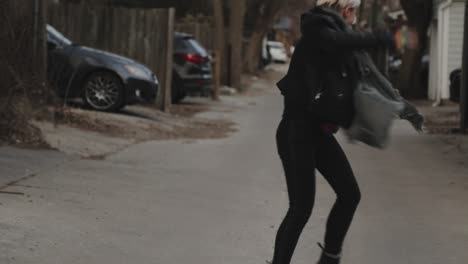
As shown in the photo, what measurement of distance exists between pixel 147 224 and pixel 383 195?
298 centimetres

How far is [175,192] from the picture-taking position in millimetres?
10008

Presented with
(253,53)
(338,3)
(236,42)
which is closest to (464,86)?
(338,3)

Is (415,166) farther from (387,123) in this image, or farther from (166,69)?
(166,69)

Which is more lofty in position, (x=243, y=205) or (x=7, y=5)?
(x=7, y=5)

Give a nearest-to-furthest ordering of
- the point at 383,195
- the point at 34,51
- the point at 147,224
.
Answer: the point at 147,224
the point at 383,195
the point at 34,51

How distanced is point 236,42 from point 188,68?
12.9 metres

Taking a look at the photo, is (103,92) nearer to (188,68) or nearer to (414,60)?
(188,68)

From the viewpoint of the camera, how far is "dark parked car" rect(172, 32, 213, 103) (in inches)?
949

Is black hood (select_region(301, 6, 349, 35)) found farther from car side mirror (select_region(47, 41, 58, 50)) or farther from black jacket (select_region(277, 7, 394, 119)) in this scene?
car side mirror (select_region(47, 41, 58, 50))

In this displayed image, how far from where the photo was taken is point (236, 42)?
121 ft

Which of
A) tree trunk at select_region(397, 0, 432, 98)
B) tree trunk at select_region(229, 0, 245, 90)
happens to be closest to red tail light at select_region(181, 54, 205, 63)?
tree trunk at select_region(397, 0, 432, 98)

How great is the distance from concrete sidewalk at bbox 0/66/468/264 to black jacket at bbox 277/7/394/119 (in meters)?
1.72

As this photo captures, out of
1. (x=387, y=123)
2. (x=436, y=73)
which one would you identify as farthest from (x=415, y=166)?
(x=436, y=73)

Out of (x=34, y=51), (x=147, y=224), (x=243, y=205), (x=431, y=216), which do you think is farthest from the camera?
(x=34, y=51)
